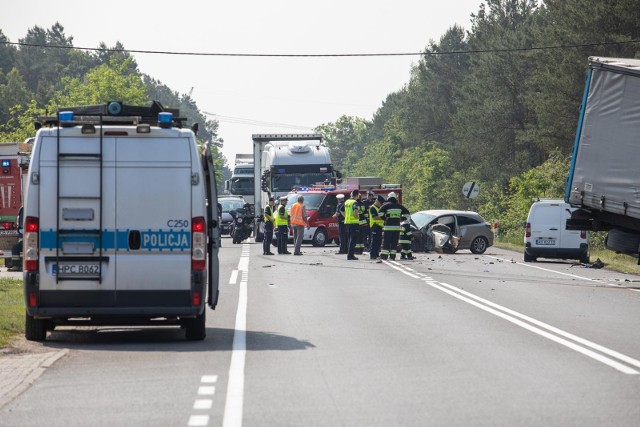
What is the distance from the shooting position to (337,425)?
28.4 feet

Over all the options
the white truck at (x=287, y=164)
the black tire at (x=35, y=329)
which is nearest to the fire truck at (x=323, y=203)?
the white truck at (x=287, y=164)

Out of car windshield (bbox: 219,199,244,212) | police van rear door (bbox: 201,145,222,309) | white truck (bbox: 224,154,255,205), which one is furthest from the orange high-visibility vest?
white truck (bbox: 224,154,255,205)

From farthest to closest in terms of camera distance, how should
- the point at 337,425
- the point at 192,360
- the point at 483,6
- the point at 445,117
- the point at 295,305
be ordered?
the point at 445,117
the point at 483,6
the point at 295,305
the point at 192,360
the point at 337,425

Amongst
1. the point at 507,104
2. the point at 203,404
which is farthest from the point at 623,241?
the point at 507,104

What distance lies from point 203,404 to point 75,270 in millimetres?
4829

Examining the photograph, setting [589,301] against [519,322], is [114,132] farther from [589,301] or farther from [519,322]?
[589,301]

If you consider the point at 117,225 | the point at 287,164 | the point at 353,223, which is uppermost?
the point at 287,164

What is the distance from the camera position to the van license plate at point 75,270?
1400 centimetres

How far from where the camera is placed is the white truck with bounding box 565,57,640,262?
920 inches

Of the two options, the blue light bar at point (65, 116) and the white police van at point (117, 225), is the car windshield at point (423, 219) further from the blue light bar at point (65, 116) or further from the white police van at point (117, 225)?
the blue light bar at point (65, 116)

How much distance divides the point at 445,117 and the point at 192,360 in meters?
90.0

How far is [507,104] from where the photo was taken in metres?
75.2

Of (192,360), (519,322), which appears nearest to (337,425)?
(192,360)

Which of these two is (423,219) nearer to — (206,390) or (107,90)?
(206,390)
